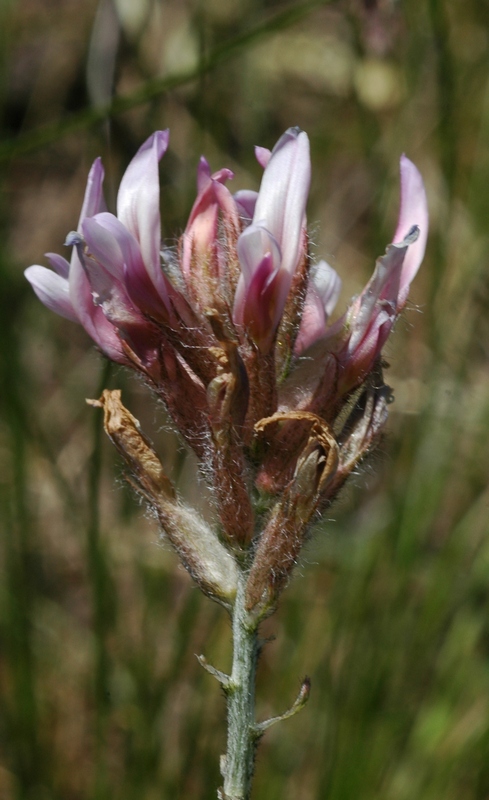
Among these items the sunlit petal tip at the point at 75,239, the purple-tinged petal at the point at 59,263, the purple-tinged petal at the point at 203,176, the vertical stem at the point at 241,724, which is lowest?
the vertical stem at the point at 241,724

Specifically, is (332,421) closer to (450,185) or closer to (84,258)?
(84,258)

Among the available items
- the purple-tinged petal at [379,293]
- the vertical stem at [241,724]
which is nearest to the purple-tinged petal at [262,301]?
Result: the purple-tinged petal at [379,293]

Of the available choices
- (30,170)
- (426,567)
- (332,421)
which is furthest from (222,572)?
(30,170)

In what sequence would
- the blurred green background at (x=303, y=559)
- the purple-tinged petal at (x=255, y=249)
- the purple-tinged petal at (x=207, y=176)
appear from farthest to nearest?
the blurred green background at (x=303, y=559) → the purple-tinged petal at (x=207, y=176) → the purple-tinged petal at (x=255, y=249)

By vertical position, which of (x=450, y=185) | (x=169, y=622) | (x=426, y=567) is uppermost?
(x=450, y=185)

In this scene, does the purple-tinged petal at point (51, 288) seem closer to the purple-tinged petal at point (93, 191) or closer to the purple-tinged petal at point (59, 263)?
the purple-tinged petal at point (59, 263)

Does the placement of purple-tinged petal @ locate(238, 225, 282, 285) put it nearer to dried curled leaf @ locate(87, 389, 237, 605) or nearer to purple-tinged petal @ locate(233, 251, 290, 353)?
purple-tinged petal @ locate(233, 251, 290, 353)

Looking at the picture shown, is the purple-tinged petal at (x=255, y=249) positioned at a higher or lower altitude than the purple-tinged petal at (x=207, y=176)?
lower
